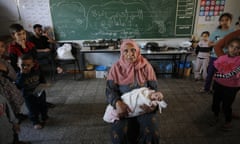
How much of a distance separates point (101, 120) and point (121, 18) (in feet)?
8.10

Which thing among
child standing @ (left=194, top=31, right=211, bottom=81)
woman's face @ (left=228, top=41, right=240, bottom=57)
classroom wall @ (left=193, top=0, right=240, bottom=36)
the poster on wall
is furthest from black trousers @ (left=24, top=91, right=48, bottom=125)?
the poster on wall

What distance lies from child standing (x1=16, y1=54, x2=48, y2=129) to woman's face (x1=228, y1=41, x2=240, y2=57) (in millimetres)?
2338

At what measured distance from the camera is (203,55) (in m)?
3.37

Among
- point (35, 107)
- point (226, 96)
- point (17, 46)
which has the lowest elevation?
point (35, 107)

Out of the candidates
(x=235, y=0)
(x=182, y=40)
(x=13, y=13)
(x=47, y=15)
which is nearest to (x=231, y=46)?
(x=182, y=40)

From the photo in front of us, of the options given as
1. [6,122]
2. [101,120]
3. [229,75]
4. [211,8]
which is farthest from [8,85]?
[211,8]

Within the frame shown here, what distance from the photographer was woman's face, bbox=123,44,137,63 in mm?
1589

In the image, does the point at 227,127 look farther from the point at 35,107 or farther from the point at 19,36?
the point at 19,36

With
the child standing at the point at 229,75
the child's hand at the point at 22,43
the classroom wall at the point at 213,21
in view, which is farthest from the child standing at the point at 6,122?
the classroom wall at the point at 213,21

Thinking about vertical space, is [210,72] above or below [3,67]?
below

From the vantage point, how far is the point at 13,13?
3.71 metres

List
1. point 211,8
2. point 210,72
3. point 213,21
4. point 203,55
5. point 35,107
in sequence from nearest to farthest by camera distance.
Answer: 1. point 35,107
2. point 210,72
3. point 203,55
4. point 211,8
5. point 213,21

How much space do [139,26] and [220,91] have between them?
7.93 ft

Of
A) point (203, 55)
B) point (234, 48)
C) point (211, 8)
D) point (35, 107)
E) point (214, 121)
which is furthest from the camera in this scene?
point (211, 8)
